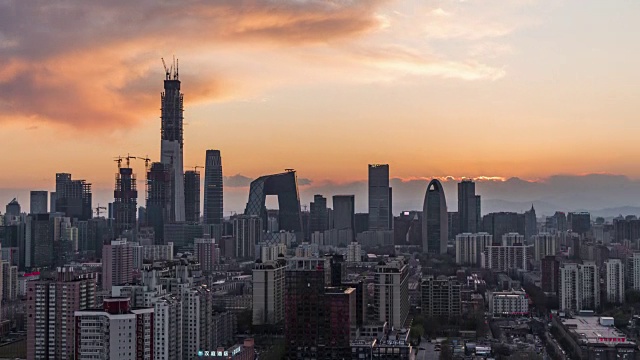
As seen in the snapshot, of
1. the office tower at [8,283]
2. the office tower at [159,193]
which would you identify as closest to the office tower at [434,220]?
the office tower at [159,193]

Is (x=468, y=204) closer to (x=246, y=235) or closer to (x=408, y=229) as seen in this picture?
(x=408, y=229)

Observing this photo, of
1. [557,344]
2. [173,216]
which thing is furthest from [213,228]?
[557,344]

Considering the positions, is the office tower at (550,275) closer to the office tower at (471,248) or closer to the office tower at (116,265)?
the office tower at (471,248)

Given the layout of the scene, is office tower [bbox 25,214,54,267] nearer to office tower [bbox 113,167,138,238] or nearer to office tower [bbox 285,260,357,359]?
office tower [bbox 113,167,138,238]

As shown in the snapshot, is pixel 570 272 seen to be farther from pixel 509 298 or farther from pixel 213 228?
pixel 213 228

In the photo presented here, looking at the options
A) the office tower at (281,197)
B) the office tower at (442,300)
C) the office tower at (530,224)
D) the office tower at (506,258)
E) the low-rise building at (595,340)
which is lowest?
the low-rise building at (595,340)

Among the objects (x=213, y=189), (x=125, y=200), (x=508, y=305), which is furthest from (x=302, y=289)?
(x=213, y=189)
